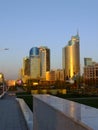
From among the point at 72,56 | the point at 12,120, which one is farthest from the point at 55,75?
the point at 12,120

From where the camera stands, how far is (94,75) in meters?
140

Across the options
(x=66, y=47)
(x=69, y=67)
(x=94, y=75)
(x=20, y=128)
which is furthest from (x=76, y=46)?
(x=20, y=128)

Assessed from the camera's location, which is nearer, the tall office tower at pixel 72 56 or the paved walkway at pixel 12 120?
Answer: the paved walkway at pixel 12 120

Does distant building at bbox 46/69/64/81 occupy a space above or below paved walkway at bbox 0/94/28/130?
above

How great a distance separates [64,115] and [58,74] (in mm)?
153990

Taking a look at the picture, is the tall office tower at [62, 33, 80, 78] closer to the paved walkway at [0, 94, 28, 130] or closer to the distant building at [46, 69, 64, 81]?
the distant building at [46, 69, 64, 81]

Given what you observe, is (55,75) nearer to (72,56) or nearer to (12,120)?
(72,56)

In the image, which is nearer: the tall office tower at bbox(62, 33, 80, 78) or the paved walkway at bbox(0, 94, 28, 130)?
the paved walkway at bbox(0, 94, 28, 130)

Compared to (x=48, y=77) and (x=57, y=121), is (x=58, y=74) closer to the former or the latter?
(x=48, y=77)

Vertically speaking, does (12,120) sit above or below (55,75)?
below

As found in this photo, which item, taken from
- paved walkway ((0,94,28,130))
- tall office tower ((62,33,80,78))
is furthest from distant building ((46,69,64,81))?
paved walkway ((0,94,28,130))

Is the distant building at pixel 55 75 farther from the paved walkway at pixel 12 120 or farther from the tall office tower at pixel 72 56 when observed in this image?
the paved walkway at pixel 12 120

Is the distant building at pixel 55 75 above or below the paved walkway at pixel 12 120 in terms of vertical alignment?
above

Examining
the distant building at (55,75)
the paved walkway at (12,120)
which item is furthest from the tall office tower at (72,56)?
the paved walkway at (12,120)
